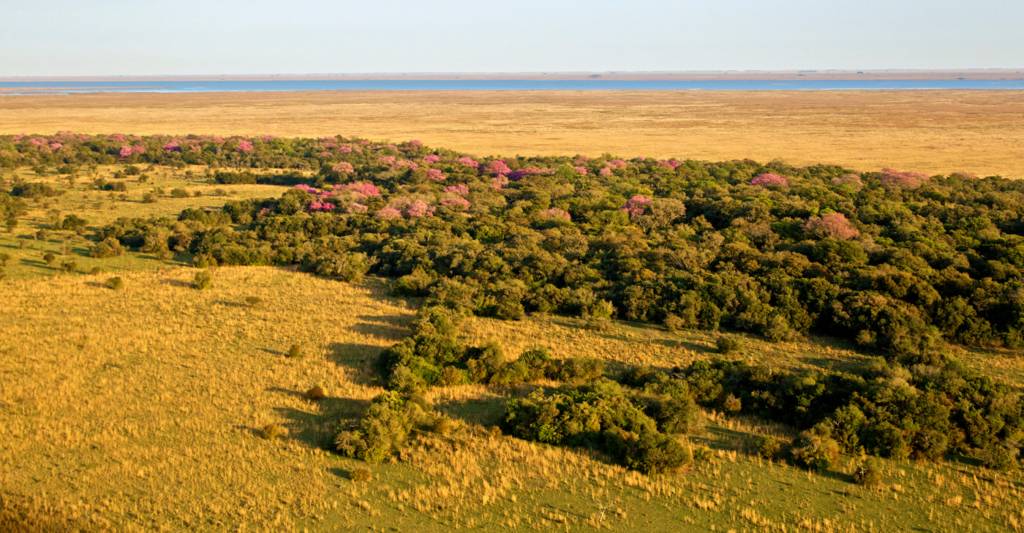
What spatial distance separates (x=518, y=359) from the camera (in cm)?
2362

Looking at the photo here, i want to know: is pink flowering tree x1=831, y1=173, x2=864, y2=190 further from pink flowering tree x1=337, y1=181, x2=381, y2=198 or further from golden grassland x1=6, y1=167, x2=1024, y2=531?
pink flowering tree x1=337, y1=181, x2=381, y2=198

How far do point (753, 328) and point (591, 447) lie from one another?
462 inches

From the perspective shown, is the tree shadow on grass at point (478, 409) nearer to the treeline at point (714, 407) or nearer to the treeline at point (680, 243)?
the treeline at point (714, 407)

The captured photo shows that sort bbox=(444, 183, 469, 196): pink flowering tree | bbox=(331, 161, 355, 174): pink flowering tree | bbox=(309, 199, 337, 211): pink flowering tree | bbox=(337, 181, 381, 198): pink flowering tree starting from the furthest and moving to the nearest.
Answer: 1. bbox=(331, 161, 355, 174): pink flowering tree
2. bbox=(444, 183, 469, 196): pink flowering tree
3. bbox=(337, 181, 381, 198): pink flowering tree
4. bbox=(309, 199, 337, 211): pink flowering tree

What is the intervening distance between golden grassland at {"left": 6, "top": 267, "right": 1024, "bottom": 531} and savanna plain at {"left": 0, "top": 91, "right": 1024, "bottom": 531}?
0.08 metres

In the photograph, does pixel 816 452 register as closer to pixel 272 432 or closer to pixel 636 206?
pixel 272 432

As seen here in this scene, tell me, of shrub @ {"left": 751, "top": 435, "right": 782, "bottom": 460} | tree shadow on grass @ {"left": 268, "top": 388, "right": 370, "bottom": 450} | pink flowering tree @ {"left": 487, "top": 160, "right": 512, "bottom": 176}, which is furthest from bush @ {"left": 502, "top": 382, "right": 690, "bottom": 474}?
pink flowering tree @ {"left": 487, "top": 160, "right": 512, "bottom": 176}

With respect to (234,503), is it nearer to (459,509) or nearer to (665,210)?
(459,509)

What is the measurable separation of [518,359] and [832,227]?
922 inches

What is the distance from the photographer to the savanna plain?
16453 mm

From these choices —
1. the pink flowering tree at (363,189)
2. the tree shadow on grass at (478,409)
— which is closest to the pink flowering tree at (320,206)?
the pink flowering tree at (363,189)

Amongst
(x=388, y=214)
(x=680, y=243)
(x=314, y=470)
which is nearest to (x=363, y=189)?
(x=388, y=214)

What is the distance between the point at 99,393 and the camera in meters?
21.7

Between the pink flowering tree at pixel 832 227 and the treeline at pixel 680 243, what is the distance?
11cm
